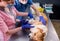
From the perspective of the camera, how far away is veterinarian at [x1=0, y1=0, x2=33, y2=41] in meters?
1.09

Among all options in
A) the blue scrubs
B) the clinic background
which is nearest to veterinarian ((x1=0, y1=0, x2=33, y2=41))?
the blue scrubs

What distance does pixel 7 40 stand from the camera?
1.12m

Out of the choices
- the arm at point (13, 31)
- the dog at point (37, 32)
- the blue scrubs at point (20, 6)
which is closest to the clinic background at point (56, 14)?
the blue scrubs at point (20, 6)

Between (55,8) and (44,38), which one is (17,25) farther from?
A: (55,8)

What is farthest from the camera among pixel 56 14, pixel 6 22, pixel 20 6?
pixel 56 14

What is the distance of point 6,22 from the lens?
1.11m

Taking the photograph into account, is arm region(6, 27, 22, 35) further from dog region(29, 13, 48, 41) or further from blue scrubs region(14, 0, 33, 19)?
blue scrubs region(14, 0, 33, 19)

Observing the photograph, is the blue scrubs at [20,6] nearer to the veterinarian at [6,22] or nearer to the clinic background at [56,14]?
the veterinarian at [6,22]

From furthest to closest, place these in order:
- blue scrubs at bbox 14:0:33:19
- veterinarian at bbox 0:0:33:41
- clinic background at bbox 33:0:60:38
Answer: clinic background at bbox 33:0:60:38 < blue scrubs at bbox 14:0:33:19 < veterinarian at bbox 0:0:33:41

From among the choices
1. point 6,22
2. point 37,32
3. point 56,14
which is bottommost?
point 56,14

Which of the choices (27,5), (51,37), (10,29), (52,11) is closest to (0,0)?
(10,29)

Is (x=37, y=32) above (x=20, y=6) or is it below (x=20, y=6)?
below

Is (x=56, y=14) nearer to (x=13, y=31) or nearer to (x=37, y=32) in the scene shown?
(x=37, y=32)

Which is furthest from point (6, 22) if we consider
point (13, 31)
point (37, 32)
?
point (37, 32)
